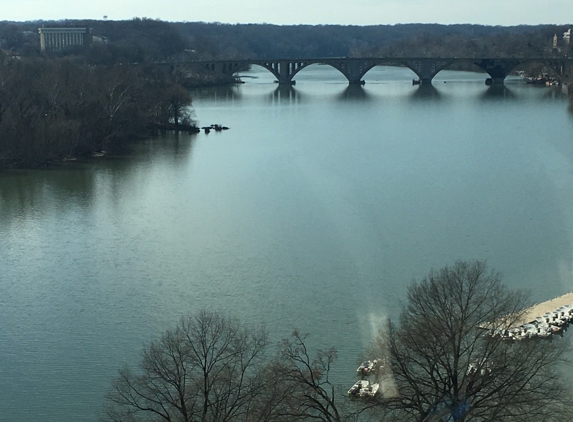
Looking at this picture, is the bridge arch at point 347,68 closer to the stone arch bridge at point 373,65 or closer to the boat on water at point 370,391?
the stone arch bridge at point 373,65

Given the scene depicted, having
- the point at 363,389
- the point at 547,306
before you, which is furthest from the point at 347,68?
the point at 363,389

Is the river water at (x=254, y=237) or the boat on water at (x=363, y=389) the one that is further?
the river water at (x=254, y=237)

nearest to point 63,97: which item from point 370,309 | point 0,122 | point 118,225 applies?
point 0,122

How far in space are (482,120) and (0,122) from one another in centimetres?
1282

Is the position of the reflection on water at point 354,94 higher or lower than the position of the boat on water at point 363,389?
lower

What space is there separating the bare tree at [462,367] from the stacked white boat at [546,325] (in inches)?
A: 40.7

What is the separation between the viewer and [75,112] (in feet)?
62.0

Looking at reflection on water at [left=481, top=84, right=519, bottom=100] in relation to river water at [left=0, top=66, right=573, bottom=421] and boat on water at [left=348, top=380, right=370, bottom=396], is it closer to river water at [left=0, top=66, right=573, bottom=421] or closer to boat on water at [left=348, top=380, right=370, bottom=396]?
river water at [left=0, top=66, right=573, bottom=421]

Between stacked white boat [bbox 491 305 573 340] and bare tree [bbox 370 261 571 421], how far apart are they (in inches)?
40.7

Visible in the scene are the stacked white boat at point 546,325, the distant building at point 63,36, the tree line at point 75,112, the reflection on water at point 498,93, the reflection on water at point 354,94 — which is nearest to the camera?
the stacked white boat at point 546,325

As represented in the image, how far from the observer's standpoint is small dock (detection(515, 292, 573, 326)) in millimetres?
8672

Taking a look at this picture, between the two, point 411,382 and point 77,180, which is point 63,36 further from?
point 411,382

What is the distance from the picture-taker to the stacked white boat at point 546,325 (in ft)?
27.0

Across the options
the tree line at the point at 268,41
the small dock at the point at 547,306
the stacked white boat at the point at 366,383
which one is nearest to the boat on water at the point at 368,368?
the stacked white boat at the point at 366,383
